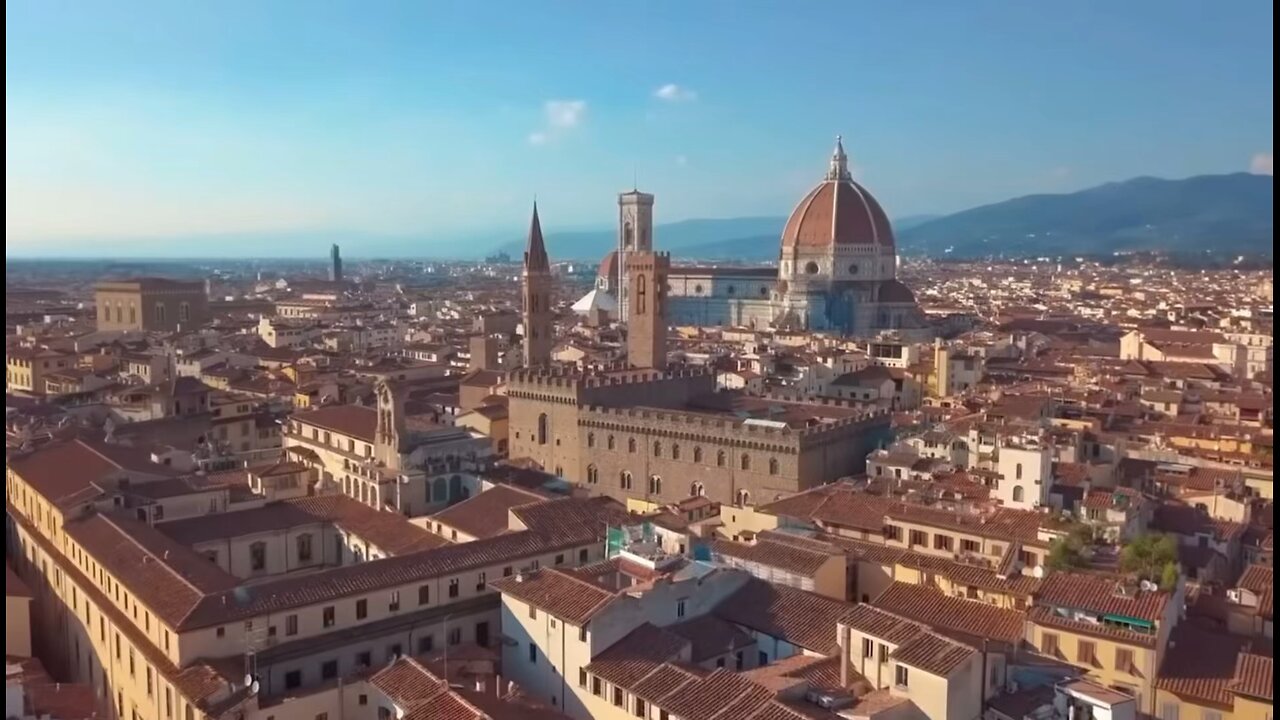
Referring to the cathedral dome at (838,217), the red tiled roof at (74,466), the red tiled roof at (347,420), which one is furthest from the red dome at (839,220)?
the red tiled roof at (74,466)

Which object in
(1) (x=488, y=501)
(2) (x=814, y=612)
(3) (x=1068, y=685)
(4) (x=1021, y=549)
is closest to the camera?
(3) (x=1068, y=685)

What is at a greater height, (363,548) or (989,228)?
(989,228)

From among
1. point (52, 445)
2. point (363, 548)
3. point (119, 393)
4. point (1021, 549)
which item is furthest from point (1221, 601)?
point (119, 393)

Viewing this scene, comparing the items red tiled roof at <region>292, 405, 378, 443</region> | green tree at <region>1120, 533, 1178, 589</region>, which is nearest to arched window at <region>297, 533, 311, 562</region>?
red tiled roof at <region>292, 405, 378, 443</region>

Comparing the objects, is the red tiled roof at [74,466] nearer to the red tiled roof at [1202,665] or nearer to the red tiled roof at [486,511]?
the red tiled roof at [486,511]

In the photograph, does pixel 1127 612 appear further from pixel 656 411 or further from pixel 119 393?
pixel 119 393

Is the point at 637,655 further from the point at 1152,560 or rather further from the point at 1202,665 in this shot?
the point at 1152,560

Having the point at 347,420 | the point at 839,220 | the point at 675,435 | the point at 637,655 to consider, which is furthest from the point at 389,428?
the point at 839,220
